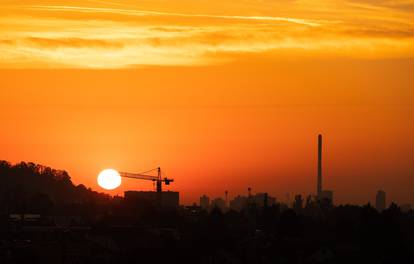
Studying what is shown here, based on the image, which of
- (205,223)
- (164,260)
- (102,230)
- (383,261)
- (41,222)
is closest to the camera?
(164,260)

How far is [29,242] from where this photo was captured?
91438mm

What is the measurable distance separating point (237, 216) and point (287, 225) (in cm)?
3752

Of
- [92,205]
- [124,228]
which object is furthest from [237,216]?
[124,228]

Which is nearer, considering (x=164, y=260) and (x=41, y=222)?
(x=164, y=260)

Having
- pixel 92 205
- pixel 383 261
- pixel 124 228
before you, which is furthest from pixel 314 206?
pixel 383 261

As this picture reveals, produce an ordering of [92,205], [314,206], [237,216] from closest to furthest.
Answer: [237,216] < [92,205] < [314,206]

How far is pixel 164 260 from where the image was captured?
82500 mm

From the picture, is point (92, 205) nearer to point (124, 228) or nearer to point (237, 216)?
point (237, 216)

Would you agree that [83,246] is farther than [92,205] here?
No

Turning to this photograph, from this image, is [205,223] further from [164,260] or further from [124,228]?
[164,260]

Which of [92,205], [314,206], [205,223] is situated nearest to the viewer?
[205,223]

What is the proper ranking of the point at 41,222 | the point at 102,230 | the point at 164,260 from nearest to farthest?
the point at 164,260
the point at 102,230
the point at 41,222

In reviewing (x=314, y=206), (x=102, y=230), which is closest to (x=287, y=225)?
(x=102, y=230)

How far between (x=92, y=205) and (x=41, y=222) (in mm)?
40968
